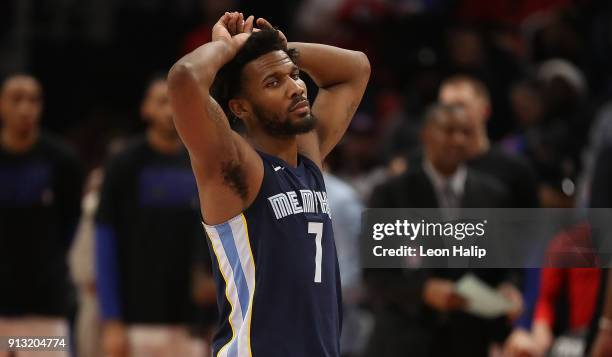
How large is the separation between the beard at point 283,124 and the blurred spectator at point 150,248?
11.3 ft

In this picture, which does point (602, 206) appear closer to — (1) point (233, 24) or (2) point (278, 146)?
(2) point (278, 146)

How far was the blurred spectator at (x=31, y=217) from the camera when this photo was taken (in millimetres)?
8320

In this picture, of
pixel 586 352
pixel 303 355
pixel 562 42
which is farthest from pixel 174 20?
pixel 303 355

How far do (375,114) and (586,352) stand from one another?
612 cm

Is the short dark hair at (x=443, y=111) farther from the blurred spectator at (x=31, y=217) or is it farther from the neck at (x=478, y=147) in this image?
the blurred spectator at (x=31, y=217)

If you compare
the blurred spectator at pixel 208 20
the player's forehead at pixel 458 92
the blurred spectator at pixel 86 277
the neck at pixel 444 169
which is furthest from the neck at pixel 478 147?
the blurred spectator at pixel 208 20

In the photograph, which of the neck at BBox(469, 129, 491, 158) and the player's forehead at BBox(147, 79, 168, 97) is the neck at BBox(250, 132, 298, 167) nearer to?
the neck at BBox(469, 129, 491, 158)

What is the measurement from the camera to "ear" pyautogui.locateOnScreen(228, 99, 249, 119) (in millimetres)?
5055

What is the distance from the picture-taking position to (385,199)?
7609mm

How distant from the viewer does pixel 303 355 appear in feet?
15.6

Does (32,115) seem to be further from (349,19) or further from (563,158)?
(349,19)

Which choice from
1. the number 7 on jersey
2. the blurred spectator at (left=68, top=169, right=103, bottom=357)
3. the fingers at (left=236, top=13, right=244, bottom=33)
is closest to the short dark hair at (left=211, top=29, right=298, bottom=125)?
the fingers at (left=236, top=13, right=244, bottom=33)

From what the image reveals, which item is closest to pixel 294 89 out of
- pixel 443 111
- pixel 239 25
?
pixel 239 25
